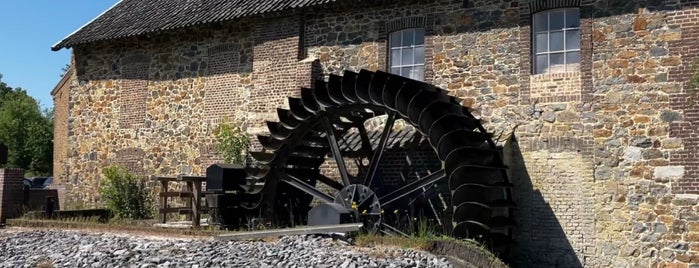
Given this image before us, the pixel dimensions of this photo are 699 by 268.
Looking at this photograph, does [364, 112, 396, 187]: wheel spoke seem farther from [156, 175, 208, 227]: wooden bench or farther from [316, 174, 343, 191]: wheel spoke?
[156, 175, 208, 227]: wooden bench

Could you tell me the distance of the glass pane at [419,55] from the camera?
45.2 feet

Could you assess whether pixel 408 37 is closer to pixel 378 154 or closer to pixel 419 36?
pixel 419 36

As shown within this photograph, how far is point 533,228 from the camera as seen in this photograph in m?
12.3

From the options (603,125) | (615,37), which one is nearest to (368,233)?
(603,125)

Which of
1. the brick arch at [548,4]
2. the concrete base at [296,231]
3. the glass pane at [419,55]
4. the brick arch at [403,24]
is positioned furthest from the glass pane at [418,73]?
the concrete base at [296,231]

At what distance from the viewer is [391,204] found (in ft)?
40.3

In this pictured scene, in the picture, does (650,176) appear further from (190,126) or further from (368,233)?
(190,126)

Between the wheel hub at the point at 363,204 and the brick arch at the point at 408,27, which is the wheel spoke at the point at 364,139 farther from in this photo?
the wheel hub at the point at 363,204

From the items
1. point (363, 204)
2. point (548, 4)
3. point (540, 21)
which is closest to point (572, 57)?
point (540, 21)

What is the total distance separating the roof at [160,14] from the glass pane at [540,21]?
3.99 metres

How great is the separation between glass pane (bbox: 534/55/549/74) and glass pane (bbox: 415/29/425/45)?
7.46 feet

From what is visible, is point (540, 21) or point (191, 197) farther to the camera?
point (191, 197)

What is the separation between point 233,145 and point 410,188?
16.3 ft

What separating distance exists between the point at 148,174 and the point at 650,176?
11208mm
